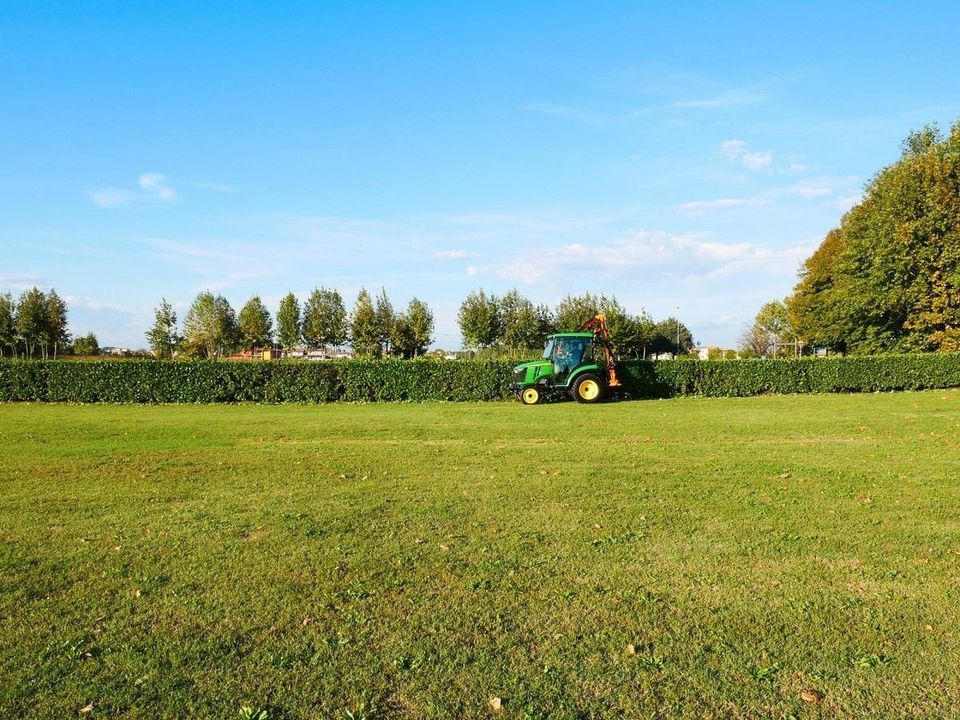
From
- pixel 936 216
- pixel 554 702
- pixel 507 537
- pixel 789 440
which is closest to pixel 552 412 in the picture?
pixel 789 440

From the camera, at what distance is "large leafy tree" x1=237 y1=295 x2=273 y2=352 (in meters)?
62.2

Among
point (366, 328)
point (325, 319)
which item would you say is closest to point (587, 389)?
point (366, 328)

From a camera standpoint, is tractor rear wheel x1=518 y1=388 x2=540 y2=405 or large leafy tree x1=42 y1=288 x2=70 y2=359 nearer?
tractor rear wheel x1=518 y1=388 x2=540 y2=405

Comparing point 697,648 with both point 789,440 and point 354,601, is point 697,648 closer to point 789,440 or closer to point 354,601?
point 354,601

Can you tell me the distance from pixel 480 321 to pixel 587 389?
25.8 m

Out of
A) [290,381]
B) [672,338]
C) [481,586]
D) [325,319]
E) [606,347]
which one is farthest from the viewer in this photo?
[672,338]

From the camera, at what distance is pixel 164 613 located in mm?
4609

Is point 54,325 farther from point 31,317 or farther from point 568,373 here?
point 568,373

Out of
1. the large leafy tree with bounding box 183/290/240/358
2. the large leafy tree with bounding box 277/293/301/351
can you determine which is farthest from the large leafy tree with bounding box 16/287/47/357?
the large leafy tree with bounding box 277/293/301/351

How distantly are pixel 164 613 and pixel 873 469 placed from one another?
8.75 meters

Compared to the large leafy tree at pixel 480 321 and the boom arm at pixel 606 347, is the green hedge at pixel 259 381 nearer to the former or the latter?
the boom arm at pixel 606 347

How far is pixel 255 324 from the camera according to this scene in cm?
6266

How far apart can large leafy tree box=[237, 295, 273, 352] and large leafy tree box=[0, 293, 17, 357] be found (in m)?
15.9

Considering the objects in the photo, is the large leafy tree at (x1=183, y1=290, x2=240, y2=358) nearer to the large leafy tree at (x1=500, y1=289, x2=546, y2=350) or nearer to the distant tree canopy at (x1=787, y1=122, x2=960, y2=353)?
the large leafy tree at (x1=500, y1=289, x2=546, y2=350)
